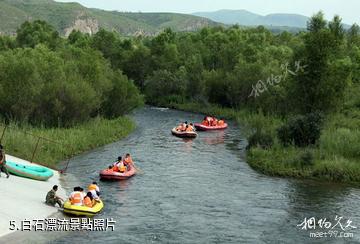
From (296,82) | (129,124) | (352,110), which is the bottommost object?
(129,124)

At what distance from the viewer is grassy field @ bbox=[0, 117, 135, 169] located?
36.0 meters

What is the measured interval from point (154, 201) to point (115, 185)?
4.46m

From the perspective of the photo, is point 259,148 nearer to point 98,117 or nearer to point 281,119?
point 281,119

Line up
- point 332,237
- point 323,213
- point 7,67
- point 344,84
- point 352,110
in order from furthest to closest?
point 352,110
point 7,67
point 344,84
point 323,213
point 332,237

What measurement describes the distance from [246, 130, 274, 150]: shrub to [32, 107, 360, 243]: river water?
4.78ft

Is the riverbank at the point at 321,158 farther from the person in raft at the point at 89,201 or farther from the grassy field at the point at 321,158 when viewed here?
the person in raft at the point at 89,201

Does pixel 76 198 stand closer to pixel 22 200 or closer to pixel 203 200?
pixel 22 200

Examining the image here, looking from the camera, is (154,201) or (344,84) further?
(344,84)

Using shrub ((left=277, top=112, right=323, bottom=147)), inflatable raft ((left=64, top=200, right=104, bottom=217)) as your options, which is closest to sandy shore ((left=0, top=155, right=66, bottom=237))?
inflatable raft ((left=64, top=200, right=104, bottom=217))

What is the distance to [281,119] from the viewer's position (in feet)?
181

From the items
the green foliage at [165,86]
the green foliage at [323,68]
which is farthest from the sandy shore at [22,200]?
the green foliage at [165,86]

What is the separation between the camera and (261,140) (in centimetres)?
4128

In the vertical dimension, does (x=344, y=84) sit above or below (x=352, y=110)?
above

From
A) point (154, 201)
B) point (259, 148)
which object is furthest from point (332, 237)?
point (259, 148)
